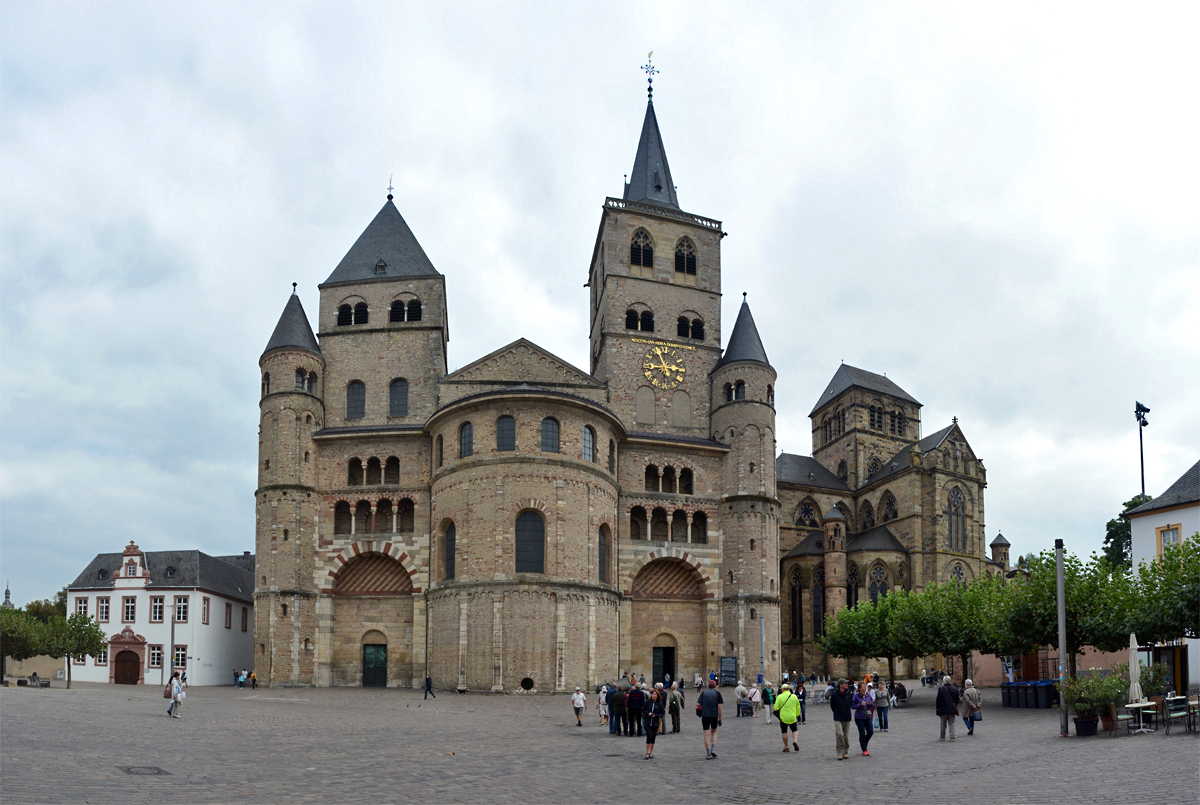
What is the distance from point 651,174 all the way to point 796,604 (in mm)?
30367

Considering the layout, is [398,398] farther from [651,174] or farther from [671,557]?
[651,174]

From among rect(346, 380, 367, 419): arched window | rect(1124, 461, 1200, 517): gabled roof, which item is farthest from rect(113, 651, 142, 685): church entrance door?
rect(1124, 461, 1200, 517): gabled roof

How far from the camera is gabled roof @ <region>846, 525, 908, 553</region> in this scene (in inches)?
2734

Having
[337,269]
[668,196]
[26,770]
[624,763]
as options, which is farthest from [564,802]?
[668,196]

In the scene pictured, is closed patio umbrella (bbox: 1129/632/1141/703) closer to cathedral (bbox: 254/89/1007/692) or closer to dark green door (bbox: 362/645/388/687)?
cathedral (bbox: 254/89/1007/692)

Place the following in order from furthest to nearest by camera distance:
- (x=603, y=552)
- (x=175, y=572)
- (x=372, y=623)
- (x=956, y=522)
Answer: (x=956, y=522) < (x=175, y=572) < (x=372, y=623) < (x=603, y=552)

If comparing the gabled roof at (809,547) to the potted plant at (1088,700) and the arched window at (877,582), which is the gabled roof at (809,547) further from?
the potted plant at (1088,700)

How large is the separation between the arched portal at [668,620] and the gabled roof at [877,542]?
19.4 metres

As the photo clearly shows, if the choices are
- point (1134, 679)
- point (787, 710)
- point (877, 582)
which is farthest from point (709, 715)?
point (877, 582)

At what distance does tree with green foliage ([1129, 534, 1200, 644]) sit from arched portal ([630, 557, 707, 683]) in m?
27.4

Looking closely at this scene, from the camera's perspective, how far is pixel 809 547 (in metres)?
69.6

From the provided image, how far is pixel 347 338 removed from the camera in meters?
55.8

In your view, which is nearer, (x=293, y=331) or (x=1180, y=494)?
(x=1180, y=494)

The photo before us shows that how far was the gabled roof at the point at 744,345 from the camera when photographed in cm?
5794
